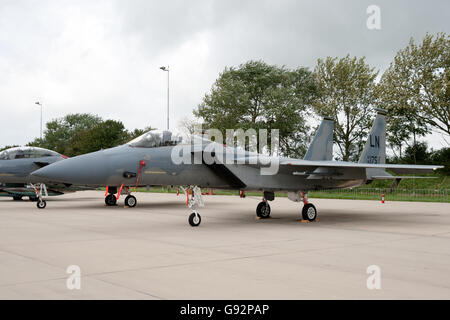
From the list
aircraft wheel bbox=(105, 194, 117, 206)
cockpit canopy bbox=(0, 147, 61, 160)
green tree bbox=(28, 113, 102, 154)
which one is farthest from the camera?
green tree bbox=(28, 113, 102, 154)

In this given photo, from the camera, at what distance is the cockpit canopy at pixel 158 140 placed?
9.55 metres

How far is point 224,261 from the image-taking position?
Result: 5.40 meters

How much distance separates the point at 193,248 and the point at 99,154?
14.5 feet

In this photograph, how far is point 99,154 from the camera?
9773mm

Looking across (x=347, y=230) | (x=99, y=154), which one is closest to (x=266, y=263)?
(x=347, y=230)

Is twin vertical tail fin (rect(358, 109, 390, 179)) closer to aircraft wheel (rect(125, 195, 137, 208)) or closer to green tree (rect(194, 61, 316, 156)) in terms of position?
aircraft wheel (rect(125, 195, 137, 208))

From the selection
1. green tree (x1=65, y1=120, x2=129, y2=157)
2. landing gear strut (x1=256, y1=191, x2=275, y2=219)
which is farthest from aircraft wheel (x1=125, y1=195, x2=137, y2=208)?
green tree (x1=65, y1=120, x2=129, y2=157)

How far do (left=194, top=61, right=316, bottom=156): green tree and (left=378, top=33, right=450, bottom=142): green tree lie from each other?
857 cm

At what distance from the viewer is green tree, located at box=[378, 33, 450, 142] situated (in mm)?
28906

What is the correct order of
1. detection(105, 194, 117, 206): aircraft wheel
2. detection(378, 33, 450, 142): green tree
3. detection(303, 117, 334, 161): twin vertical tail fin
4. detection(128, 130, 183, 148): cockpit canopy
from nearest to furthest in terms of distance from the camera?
detection(128, 130, 183, 148): cockpit canopy, detection(303, 117, 334, 161): twin vertical tail fin, detection(105, 194, 117, 206): aircraft wheel, detection(378, 33, 450, 142): green tree

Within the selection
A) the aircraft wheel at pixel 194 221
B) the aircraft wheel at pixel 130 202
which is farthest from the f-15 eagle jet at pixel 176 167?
the aircraft wheel at pixel 130 202
